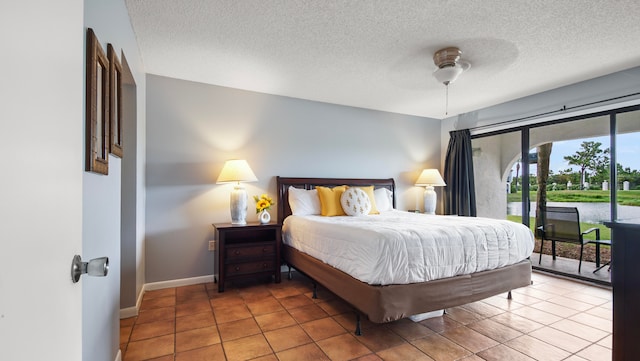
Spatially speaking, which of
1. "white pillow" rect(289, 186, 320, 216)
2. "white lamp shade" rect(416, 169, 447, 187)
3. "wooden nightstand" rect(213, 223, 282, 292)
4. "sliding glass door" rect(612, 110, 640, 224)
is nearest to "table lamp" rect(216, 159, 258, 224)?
"wooden nightstand" rect(213, 223, 282, 292)

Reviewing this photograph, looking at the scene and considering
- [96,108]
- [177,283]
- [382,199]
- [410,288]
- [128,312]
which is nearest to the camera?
[96,108]

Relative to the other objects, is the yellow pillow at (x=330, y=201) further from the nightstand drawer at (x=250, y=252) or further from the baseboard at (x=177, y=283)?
the baseboard at (x=177, y=283)

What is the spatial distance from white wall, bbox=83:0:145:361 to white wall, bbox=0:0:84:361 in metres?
0.27

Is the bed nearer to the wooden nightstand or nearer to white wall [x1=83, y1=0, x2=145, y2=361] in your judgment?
the wooden nightstand

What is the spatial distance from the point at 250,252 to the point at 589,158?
4264mm

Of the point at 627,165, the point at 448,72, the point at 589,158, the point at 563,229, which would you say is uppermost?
the point at 448,72

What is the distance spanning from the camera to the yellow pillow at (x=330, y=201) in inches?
149

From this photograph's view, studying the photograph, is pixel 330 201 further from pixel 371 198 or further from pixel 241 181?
pixel 241 181

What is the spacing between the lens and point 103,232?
59.0 inches

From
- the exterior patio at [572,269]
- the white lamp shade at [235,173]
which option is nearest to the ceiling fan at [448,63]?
the white lamp shade at [235,173]

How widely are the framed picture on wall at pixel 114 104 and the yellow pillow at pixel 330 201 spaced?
2396 mm

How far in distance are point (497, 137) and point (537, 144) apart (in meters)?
0.61

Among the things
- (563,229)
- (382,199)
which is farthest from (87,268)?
(563,229)

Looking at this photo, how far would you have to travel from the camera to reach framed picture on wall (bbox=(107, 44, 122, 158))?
160 centimetres
